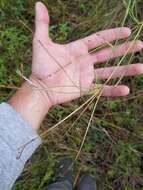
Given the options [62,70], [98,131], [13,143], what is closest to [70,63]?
[62,70]

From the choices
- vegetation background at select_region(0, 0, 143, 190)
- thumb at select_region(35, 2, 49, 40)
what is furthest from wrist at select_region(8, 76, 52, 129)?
vegetation background at select_region(0, 0, 143, 190)

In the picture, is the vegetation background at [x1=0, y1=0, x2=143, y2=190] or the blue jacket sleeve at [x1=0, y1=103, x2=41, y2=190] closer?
the blue jacket sleeve at [x1=0, y1=103, x2=41, y2=190]

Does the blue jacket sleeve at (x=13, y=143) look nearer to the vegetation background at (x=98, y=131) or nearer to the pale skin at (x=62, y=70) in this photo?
the pale skin at (x=62, y=70)

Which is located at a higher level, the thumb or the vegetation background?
the thumb

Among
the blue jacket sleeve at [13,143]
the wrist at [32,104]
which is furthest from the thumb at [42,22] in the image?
the blue jacket sleeve at [13,143]

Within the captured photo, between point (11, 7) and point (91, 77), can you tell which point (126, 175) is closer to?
point (91, 77)

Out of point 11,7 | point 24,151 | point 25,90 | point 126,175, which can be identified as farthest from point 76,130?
point 11,7

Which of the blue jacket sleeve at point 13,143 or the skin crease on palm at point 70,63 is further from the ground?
the skin crease on palm at point 70,63

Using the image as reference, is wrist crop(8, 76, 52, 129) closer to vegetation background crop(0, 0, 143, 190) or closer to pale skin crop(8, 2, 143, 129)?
pale skin crop(8, 2, 143, 129)
